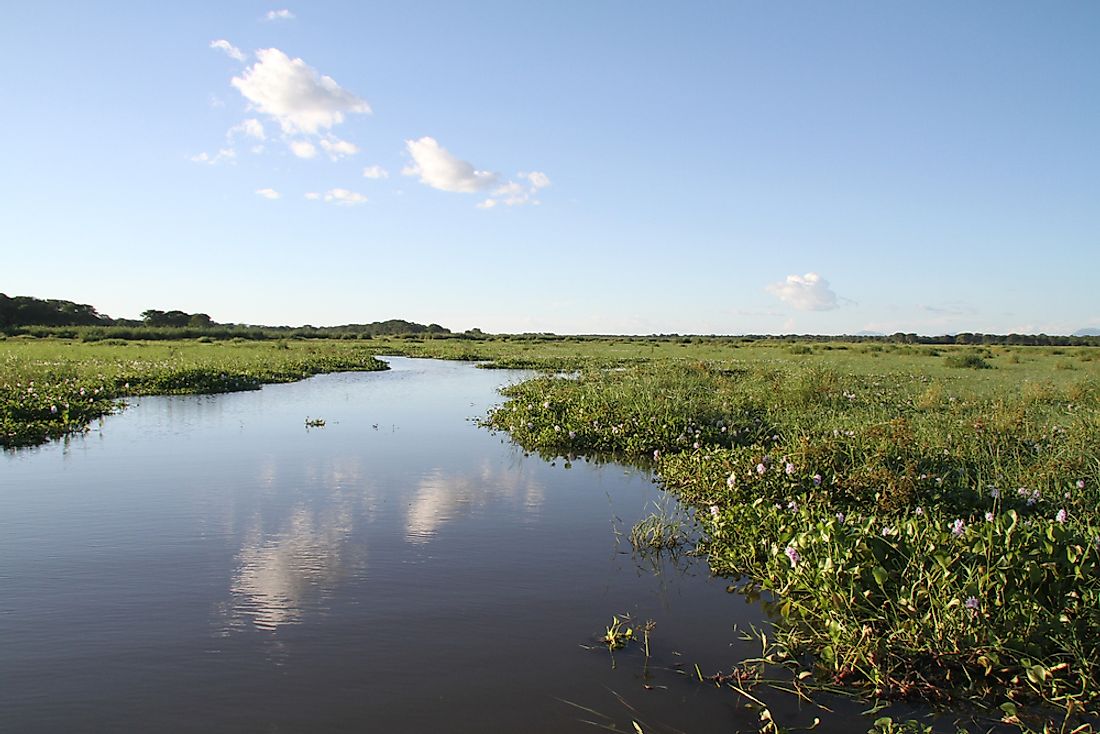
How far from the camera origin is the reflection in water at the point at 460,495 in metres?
8.21

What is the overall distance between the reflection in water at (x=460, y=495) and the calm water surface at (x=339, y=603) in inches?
2.0

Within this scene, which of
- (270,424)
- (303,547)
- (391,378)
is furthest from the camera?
(391,378)

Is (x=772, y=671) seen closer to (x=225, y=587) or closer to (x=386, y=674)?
(x=386, y=674)

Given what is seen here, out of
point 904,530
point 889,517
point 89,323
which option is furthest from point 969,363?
point 89,323

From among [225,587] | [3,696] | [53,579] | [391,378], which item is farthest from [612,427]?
[391,378]

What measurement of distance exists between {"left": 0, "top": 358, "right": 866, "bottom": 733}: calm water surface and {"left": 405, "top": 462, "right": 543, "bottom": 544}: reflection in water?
0.05m

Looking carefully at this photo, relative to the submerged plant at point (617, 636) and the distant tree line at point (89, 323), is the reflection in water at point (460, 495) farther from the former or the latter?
the distant tree line at point (89, 323)

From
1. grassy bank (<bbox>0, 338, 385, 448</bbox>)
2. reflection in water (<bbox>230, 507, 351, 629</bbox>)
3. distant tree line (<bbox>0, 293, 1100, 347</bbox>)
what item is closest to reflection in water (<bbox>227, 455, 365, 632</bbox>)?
Answer: reflection in water (<bbox>230, 507, 351, 629</bbox>)

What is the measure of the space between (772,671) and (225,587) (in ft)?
15.2

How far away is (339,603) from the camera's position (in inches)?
227

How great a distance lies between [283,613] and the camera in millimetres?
5566

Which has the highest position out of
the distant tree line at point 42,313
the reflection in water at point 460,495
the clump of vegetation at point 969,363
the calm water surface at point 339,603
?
the distant tree line at point 42,313

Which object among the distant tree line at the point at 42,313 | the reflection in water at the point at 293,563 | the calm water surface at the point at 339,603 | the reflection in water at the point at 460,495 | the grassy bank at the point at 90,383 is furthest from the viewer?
the distant tree line at the point at 42,313

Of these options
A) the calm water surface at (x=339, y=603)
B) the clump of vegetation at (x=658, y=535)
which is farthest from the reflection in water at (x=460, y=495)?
the clump of vegetation at (x=658, y=535)
